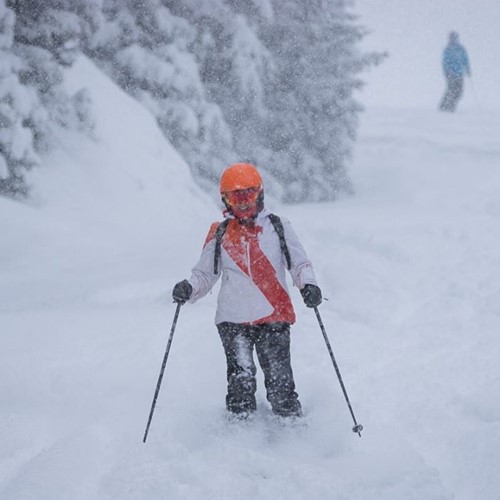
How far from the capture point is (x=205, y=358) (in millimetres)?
4633

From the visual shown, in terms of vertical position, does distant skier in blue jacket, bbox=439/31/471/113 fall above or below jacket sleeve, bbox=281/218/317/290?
above

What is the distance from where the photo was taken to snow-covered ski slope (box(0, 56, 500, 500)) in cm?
308

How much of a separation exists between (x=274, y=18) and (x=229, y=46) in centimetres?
171

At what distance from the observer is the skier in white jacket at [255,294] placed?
12.0ft

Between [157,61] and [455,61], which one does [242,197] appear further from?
[455,61]

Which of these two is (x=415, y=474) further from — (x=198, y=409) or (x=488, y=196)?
(x=488, y=196)

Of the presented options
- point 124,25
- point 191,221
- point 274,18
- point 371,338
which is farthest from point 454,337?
point 274,18

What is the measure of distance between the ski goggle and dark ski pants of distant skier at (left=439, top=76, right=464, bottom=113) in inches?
696

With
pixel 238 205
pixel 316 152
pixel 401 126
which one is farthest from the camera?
pixel 401 126

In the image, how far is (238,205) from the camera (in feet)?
11.8

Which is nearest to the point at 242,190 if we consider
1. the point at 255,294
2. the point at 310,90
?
the point at 255,294

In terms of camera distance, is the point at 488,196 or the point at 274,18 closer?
the point at 488,196

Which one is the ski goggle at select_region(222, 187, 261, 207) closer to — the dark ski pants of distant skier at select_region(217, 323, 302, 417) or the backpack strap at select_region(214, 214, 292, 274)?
the backpack strap at select_region(214, 214, 292, 274)

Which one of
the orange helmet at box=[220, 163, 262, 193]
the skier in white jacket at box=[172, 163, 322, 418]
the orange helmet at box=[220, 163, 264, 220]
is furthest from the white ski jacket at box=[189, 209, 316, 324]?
the orange helmet at box=[220, 163, 262, 193]
